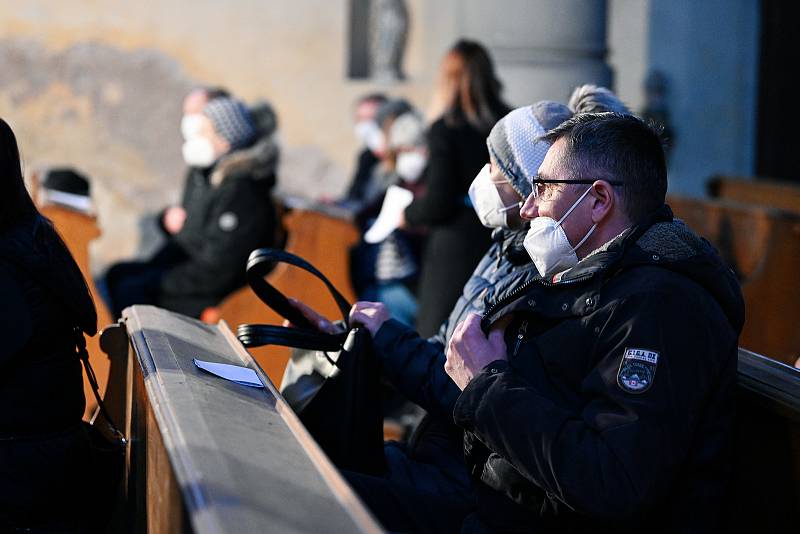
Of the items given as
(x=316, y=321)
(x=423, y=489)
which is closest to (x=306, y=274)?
(x=316, y=321)

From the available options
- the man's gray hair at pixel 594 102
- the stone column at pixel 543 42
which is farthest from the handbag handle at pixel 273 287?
the stone column at pixel 543 42

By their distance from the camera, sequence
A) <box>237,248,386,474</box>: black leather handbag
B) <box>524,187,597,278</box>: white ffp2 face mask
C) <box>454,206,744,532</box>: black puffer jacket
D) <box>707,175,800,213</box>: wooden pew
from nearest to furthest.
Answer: <box>454,206,744,532</box>: black puffer jacket → <box>524,187,597,278</box>: white ffp2 face mask → <box>237,248,386,474</box>: black leather handbag → <box>707,175,800,213</box>: wooden pew

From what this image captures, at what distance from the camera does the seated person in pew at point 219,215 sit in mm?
5395

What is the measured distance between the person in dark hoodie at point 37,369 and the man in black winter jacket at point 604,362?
1005 millimetres

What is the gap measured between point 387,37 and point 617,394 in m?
8.21

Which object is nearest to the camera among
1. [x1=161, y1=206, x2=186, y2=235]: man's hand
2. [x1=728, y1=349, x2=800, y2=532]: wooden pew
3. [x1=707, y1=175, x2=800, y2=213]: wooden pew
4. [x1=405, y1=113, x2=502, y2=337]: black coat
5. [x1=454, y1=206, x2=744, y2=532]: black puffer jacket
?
[x1=454, y1=206, x2=744, y2=532]: black puffer jacket

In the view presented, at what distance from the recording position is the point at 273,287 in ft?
9.23

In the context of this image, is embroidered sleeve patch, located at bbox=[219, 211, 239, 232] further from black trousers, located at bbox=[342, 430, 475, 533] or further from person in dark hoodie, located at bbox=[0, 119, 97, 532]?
black trousers, located at bbox=[342, 430, 475, 533]

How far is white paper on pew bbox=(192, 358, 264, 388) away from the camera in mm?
2307

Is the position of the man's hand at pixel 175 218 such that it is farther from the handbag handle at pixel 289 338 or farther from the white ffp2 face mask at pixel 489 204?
the handbag handle at pixel 289 338

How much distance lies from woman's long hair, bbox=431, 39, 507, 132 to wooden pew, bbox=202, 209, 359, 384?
83cm

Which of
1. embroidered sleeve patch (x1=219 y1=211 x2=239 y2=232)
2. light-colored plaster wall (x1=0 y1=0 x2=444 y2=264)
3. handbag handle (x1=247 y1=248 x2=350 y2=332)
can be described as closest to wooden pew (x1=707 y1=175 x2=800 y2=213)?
light-colored plaster wall (x1=0 y1=0 x2=444 y2=264)

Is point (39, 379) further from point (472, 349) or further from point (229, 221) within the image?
point (229, 221)

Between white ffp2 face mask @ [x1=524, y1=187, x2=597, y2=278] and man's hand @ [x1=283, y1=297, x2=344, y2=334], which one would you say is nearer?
white ffp2 face mask @ [x1=524, y1=187, x2=597, y2=278]
